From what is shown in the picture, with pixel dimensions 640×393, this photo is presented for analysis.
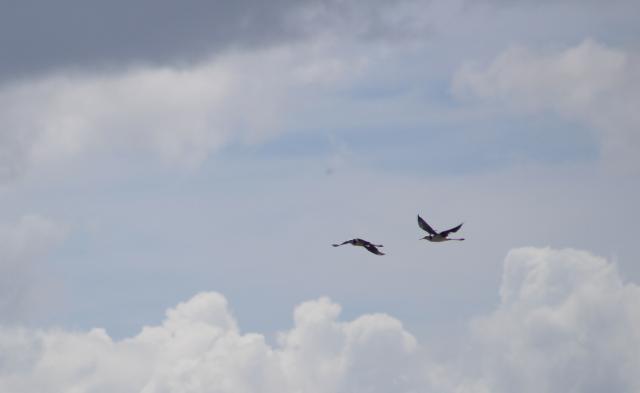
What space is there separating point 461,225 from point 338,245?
19.4m

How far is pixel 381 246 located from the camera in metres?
197

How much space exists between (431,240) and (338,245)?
49.6 feet

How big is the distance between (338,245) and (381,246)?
830 cm

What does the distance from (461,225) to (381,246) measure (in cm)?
1623

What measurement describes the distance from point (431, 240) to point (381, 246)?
7853 mm

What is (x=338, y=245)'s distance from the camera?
192 meters

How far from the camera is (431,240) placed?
19638 centimetres

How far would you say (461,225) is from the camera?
7323 inches
